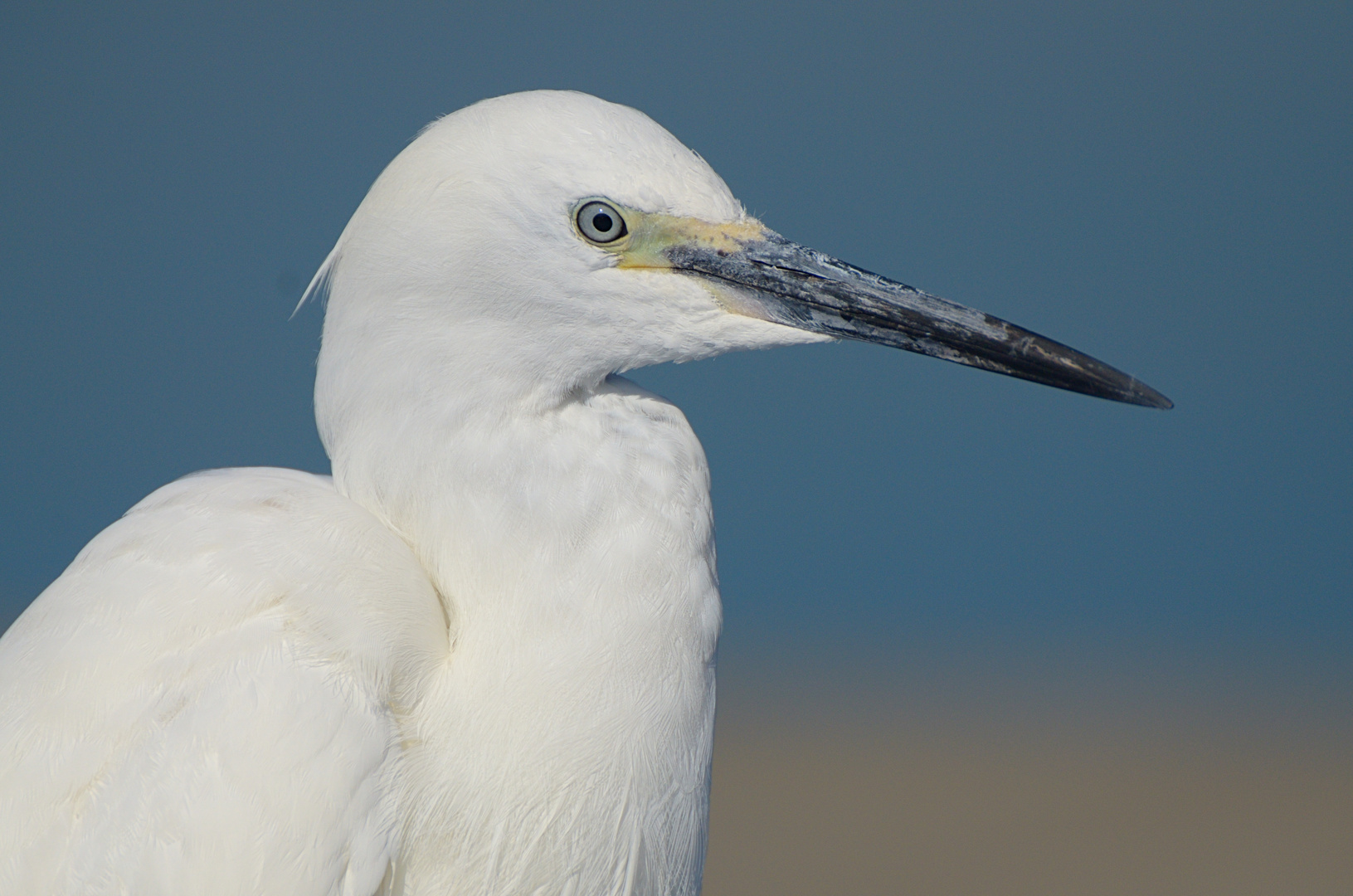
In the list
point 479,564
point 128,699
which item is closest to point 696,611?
point 479,564

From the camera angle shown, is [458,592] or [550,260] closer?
[550,260]

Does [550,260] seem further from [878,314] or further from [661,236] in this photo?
[878,314]

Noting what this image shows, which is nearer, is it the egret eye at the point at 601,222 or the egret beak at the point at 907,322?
the egret eye at the point at 601,222

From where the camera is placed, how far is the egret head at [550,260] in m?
1.20

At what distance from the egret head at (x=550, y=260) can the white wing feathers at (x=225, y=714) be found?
22 cm

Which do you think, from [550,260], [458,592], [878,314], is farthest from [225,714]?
[878,314]

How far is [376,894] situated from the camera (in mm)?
1224

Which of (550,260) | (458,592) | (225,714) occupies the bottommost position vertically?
(225,714)

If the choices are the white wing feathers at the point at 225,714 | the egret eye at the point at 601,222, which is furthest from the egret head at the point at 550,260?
the white wing feathers at the point at 225,714

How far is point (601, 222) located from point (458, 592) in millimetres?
444

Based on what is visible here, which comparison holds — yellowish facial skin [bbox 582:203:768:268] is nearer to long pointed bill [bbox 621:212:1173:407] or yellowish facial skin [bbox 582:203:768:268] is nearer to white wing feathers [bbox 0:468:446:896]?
Result: long pointed bill [bbox 621:212:1173:407]

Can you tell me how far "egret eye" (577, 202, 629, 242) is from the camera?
3.94 ft

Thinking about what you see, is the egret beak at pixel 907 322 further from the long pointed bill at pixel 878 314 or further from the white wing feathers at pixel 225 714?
the white wing feathers at pixel 225 714

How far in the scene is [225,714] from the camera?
1160 millimetres
